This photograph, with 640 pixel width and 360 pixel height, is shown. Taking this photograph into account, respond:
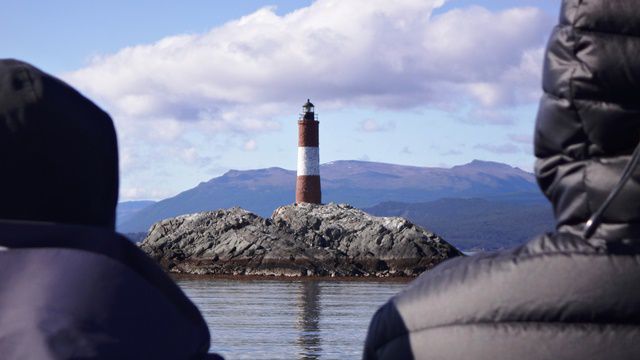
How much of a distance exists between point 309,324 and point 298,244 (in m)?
29.5

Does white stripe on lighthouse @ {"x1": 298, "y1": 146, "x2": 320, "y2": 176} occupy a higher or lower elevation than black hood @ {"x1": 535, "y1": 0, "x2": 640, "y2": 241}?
higher

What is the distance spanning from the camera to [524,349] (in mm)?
1943

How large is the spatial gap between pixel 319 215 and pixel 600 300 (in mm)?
52462

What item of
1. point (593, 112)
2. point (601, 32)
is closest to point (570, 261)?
point (593, 112)

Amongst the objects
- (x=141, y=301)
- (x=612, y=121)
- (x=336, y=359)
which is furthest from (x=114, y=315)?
(x=336, y=359)

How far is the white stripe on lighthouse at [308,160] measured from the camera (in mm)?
55219

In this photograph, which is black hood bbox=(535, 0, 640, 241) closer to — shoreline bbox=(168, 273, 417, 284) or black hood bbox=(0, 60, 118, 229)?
black hood bbox=(0, 60, 118, 229)

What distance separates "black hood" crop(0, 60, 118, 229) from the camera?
1.67 metres

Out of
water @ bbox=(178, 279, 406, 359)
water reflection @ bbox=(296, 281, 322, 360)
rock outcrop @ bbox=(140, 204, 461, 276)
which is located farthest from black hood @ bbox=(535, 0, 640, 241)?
rock outcrop @ bbox=(140, 204, 461, 276)

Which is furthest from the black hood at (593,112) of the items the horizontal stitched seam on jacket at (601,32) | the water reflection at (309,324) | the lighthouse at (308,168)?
the lighthouse at (308,168)

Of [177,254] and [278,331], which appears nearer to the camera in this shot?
[278,331]

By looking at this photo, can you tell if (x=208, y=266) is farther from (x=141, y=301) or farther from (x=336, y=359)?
(x=141, y=301)

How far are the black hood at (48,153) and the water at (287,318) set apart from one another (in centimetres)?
439

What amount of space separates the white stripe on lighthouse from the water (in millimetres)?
15169
